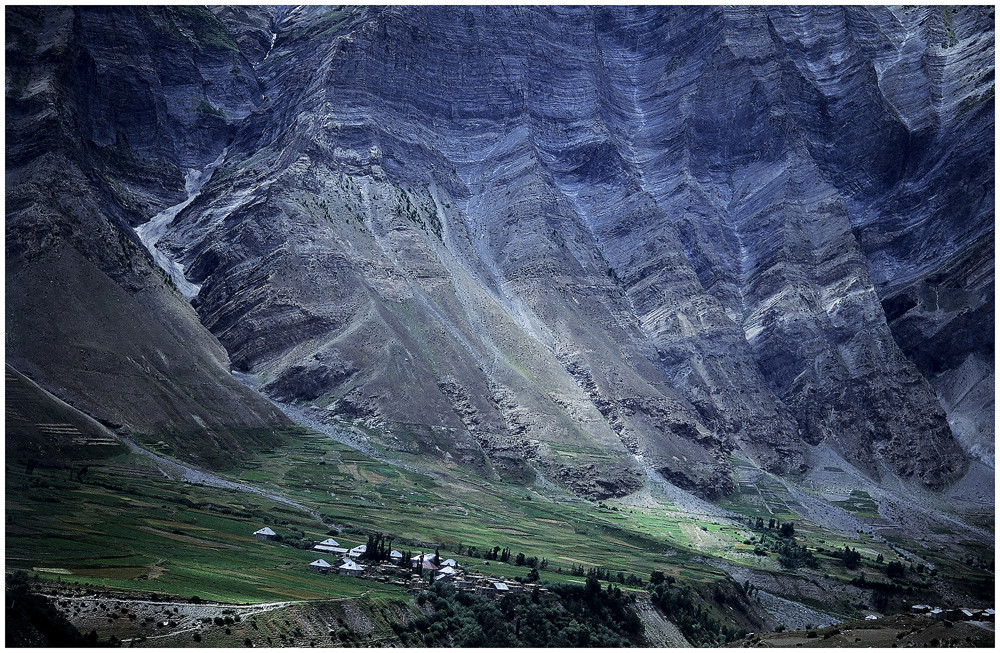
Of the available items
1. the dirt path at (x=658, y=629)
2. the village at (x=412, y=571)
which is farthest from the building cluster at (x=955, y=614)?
the village at (x=412, y=571)

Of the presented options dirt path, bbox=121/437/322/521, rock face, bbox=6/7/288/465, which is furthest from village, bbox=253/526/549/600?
rock face, bbox=6/7/288/465

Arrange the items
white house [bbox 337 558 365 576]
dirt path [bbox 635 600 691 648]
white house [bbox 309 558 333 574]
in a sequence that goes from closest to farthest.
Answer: white house [bbox 337 558 365 576] < white house [bbox 309 558 333 574] < dirt path [bbox 635 600 691 648]

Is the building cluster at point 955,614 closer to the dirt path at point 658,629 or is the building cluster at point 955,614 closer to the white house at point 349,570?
the dirt path at point 658,629

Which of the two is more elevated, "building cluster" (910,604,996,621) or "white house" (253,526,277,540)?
"building cluster" (910,604,996,621)

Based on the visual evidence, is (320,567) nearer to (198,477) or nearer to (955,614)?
(198,477)

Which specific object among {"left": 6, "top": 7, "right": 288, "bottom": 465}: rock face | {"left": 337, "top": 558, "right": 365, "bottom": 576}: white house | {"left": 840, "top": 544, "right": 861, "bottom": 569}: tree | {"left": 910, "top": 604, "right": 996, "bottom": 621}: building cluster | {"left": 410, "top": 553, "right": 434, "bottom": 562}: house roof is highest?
{"left": 6, "top": 7, "right": 288, "bottom": 465}: rock face

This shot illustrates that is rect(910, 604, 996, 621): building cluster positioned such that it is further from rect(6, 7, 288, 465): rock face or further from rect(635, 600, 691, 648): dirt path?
rect(6, 7, 288, 465): rock face

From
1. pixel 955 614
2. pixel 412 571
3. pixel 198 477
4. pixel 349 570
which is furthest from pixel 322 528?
A: pixel 955 614

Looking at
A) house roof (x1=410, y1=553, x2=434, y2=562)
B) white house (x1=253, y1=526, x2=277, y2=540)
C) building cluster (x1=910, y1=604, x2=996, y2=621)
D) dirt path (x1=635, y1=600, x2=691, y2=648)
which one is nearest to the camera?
dirt path (x1=635, y1=600, x2=691, y2=648)
